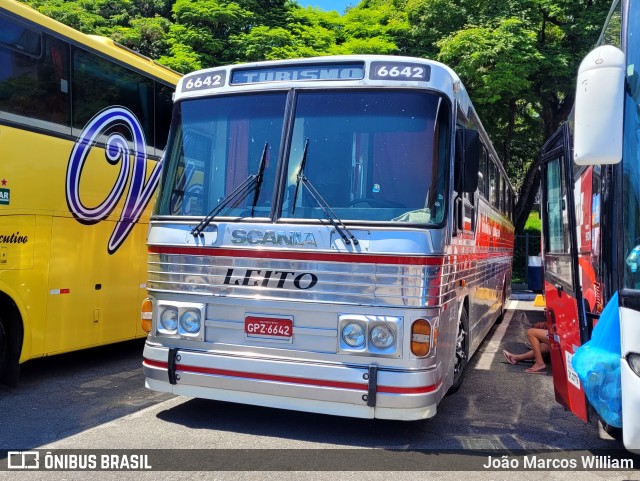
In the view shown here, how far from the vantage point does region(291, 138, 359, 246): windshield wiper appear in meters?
4.79

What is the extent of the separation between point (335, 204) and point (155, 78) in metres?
4.97

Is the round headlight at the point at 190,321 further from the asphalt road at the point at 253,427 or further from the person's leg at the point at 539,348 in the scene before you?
the person's leg at the point at 539,348

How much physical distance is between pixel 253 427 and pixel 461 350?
2615 millimetres

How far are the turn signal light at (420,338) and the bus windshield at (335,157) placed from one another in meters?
0.81

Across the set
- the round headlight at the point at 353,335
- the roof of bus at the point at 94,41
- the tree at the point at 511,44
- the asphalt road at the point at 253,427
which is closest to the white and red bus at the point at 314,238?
the round headlight at the point at 353,335

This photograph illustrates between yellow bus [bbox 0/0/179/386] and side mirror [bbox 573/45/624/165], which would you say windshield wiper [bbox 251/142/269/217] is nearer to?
side mirror [bbox 573/45/624/165]

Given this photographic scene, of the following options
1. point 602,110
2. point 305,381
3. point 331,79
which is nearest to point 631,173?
point 602,110

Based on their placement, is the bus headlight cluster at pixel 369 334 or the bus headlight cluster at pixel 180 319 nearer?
the bus headlight cluster at pixel 369 334

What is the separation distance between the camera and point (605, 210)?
3967 millimetres

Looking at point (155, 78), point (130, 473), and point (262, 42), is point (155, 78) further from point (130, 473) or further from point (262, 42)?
point (262, 42)

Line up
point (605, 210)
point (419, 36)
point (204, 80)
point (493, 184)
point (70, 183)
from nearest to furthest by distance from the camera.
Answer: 1. point (605, 210)
2. point (204, 80)
3. point (70, 183)
4. point (493, 184)
5. point (419, 36)

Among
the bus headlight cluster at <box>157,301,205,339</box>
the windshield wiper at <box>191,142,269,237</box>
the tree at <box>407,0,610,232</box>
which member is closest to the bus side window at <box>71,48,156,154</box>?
the windshield wiper at <box>191,142,269,237</box>

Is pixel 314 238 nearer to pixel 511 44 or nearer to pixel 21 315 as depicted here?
pixel 21 315

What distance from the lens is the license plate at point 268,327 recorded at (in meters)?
4.96
